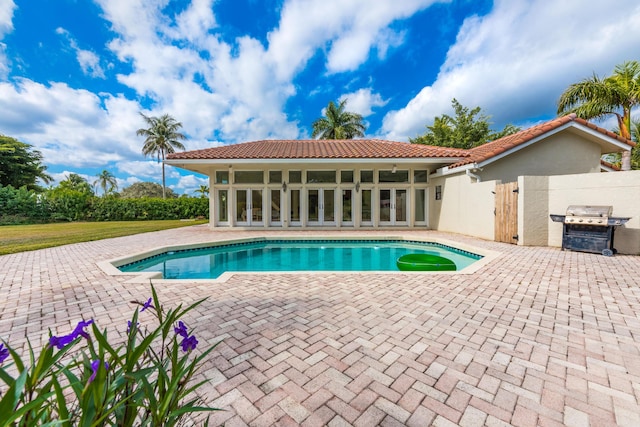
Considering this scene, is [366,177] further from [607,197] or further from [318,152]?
[607,197]

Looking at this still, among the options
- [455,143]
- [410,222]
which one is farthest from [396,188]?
[455,143]

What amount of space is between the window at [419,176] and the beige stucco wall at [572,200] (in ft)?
19.4

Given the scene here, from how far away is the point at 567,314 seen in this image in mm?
3688

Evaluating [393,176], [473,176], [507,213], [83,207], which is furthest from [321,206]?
[83,207]

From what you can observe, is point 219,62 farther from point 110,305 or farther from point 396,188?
point 110,305

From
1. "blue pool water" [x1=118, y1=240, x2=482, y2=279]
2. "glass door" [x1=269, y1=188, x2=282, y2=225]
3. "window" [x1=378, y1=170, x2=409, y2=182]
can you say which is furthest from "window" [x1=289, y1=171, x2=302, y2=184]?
"window" [x1=378, y1=170, x2=409, y2=182]

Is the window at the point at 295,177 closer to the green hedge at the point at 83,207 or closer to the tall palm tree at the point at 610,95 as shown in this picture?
the green hedge at the point at 83,207

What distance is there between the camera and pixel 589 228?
7695mm

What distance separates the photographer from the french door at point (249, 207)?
1484 centimetres

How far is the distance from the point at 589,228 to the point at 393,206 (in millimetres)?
7974

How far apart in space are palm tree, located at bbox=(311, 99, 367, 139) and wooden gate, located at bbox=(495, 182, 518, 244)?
73.5 feet

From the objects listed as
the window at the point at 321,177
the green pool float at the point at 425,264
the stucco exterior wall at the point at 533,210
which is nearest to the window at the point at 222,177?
the window at the point at 321,177

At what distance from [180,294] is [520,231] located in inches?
406

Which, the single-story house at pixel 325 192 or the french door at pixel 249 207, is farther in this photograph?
the french door at pixel 249 207
